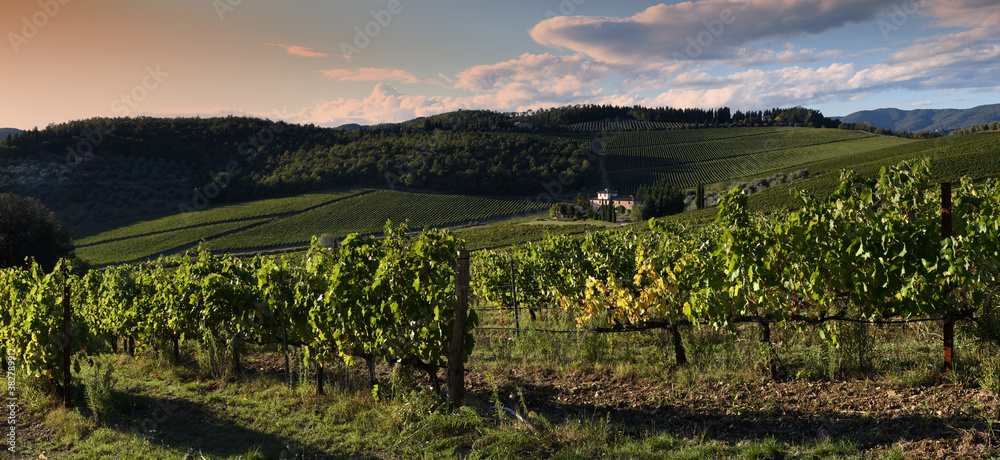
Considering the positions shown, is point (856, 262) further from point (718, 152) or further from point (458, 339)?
point (718, 152)

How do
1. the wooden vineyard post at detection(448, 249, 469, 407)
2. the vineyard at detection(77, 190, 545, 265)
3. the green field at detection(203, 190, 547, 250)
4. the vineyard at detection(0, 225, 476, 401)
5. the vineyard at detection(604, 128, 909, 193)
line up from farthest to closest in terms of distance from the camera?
the vineyard at detection(604, 128, 909, 193)
the green field at detection(203, 190, 547, 250)
the vineyard at detection(77, 190, 545, 265)
the vineyard at detection(0, 225, 476, 401)
the wooden vineyard post at detection(448, 249, 469, 407)

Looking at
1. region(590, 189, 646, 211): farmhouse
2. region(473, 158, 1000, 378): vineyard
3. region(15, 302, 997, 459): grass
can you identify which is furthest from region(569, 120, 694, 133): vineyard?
region(473, 158, 1000, 378): vineyard

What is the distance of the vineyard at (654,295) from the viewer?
15.5ft

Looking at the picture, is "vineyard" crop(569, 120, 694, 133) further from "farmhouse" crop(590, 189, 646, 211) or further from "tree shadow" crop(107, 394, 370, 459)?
"tree shadow" crop(107, 394, 370, 459)

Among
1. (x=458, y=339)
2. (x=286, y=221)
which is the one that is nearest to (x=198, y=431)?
(x=458, y=339)

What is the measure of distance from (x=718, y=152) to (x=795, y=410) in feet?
374

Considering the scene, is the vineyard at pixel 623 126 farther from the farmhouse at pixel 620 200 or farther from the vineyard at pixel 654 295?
the vineyard at pixel 654 295

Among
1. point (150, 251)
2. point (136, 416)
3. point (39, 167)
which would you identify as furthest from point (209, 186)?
point (136, 416)

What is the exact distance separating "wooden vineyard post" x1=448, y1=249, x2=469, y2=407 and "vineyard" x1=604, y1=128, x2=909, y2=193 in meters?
85.2

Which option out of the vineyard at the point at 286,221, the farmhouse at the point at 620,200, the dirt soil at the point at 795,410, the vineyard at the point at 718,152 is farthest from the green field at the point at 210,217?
the dirt soil at the point at 795,410

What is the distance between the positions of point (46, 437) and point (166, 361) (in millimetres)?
3612

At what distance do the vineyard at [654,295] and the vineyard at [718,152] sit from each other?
83190 millimetres

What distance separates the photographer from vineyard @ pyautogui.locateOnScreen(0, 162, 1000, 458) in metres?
4.71

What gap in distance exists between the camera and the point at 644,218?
6894cm
